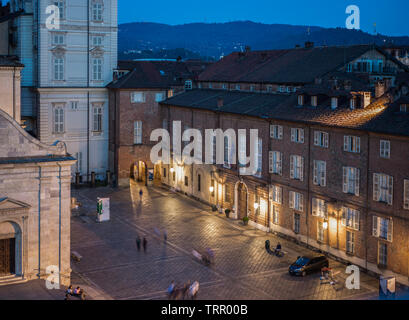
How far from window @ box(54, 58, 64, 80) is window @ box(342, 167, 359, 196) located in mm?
37928

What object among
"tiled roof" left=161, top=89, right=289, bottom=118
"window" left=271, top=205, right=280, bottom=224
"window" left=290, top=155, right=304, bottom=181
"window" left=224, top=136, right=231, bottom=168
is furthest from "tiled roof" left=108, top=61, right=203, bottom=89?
"window" left=290, top=155, right=304, bottom=181

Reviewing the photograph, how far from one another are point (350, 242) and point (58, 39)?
41.5m

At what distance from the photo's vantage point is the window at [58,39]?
232ft

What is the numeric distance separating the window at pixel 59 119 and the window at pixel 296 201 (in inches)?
1255

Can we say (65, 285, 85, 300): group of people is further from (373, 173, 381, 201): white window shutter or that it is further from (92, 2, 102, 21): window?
(92, 2, 102, 21): window

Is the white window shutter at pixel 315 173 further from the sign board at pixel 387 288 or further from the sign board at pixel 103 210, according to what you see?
the sign board at pixel 103 210

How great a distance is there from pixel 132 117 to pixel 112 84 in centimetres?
439

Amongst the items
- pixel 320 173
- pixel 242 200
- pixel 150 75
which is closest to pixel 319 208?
pixel 320 173

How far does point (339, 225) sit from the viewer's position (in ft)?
149

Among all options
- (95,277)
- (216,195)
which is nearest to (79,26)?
(216,195)

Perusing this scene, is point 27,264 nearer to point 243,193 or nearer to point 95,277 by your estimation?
point 95,277

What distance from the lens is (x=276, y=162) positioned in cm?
5225

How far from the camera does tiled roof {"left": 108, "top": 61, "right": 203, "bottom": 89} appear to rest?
74.1 m

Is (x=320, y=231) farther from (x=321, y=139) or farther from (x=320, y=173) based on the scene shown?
(x=321, y=139)
